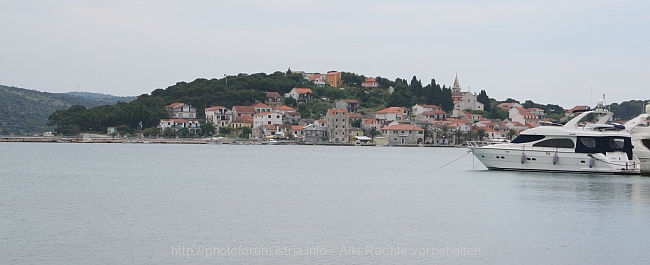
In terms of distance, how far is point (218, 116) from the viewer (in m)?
130

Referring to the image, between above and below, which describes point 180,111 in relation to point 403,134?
above

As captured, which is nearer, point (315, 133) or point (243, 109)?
point (315, 133)

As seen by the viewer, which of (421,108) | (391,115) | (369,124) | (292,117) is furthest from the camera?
(421,108)

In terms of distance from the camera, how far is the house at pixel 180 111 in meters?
129

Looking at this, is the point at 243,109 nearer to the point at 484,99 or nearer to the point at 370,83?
the point at 370,83

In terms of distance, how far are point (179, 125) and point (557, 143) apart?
91.1 meters

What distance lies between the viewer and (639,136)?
43062mm

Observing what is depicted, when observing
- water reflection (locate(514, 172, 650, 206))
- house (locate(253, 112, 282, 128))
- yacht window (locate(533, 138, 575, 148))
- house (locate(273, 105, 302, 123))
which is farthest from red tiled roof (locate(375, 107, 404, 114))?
yacht window (locate(533, 138, 575, 148))

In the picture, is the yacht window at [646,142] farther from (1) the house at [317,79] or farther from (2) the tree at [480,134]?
(1) the house at [317,79]

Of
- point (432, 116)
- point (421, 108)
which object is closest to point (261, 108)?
point (421, 108)

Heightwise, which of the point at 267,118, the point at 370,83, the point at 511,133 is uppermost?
the point at 370,83

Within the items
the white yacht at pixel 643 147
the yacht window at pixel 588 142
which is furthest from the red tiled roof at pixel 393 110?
the yacht window at pixel 588 142

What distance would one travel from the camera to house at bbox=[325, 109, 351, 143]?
403ft

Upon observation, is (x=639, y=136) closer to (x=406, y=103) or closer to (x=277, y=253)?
(x=277, y=253)
